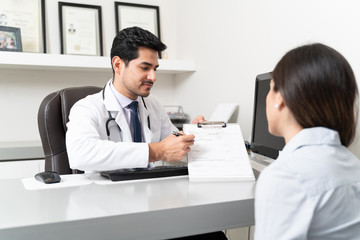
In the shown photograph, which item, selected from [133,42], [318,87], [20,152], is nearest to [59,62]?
[20,152]

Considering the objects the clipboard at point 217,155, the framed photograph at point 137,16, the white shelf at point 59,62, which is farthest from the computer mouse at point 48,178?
the framed photograph at point 137,16

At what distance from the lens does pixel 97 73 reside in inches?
117

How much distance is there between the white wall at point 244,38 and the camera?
1391mm

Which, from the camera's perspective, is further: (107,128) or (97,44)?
(97,44)

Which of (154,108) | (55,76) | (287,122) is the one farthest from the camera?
(55,76)

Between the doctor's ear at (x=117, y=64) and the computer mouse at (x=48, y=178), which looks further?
the doctor's ear at (x=117, y=64)

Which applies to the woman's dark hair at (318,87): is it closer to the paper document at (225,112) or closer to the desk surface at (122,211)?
the desk surface at (122,211)

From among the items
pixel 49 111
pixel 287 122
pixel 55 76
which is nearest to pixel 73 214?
pixel 287 122

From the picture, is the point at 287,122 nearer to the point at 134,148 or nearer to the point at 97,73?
the point at 134,148

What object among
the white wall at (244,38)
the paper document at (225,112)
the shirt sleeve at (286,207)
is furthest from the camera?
the paper document at (225,112)

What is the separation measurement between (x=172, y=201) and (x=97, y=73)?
2.24 meters

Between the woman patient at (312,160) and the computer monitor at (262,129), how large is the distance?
0.64 metres

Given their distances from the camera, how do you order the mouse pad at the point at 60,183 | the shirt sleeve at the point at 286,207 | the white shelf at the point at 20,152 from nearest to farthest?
the shirt sleeve at the point at 286,207 < the mouse pad at the point at 60,183 < the white shelf at the point at 20,152

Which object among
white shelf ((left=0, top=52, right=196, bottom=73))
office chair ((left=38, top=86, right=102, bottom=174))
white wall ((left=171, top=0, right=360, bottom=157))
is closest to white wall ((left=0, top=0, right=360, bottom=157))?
white wall ((left=171, top=0, right=360, bottom=157))
